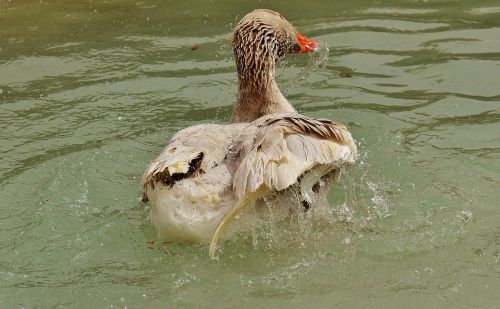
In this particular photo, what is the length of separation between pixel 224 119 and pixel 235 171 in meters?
2.67

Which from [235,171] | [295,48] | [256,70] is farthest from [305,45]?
[235,171]

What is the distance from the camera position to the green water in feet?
17.3

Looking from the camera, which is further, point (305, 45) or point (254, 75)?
point (305, 45)

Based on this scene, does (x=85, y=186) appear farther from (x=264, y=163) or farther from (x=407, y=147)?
(x=407, y=147)

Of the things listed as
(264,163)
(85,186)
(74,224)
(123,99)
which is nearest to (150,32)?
(123,99)

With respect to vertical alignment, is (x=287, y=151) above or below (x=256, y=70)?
below

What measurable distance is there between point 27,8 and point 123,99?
11.5 ft

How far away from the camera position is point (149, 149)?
7383 mm

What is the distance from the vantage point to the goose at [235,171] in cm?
518

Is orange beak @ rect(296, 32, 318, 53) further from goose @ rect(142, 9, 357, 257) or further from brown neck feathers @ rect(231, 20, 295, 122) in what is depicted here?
goose @ rect(142, 9, 357, 257)

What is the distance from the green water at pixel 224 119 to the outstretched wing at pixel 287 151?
25.8 inches

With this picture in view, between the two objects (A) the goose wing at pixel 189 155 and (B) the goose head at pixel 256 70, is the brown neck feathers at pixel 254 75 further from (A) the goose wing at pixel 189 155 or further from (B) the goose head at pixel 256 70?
(A) the goose wing at pixel 189 155

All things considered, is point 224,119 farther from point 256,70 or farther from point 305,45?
point 305,45

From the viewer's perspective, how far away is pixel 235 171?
5441 millimetres
